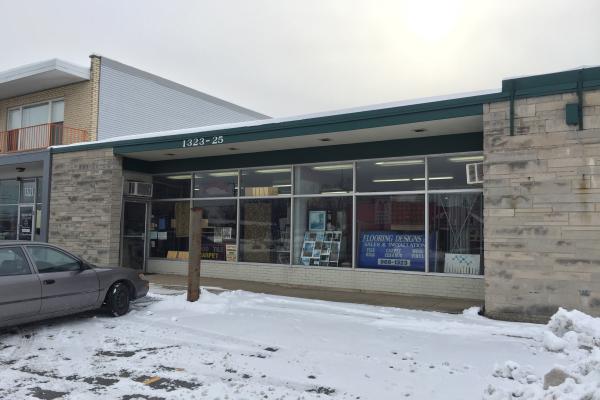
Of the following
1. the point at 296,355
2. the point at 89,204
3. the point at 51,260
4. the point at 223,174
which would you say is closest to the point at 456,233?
the point at 296,355

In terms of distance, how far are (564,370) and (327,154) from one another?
8.18 meters

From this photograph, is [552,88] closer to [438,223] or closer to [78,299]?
[438,223]

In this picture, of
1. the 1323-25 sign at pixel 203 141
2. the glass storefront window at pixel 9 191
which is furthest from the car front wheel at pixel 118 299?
the glass storefront window at pixel 9 191

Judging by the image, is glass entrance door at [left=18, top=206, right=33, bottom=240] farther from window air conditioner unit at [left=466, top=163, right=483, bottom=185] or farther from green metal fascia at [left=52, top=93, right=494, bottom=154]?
window air conditioner unit at [left=466, top=163, right=483, bottom=185]

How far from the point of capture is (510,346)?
655 centimetres

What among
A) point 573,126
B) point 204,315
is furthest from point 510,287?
point 204,315

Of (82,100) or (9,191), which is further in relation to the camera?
(82,100)

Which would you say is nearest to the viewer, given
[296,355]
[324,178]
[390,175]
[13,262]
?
[296,355]

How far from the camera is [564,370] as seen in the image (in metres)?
4.77

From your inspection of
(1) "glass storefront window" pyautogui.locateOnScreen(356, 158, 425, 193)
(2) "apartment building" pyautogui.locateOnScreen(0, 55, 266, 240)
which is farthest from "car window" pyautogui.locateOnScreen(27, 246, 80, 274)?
(2) "apartment building" pyautogui.locateOnScreen(0, 55, 266, 240)

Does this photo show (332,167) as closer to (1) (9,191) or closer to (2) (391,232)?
(2) (391,232)

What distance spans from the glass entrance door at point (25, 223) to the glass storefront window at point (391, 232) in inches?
477

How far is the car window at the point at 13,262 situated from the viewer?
6977mm

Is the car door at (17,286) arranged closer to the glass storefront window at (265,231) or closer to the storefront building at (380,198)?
the storefront building at (380,198)
